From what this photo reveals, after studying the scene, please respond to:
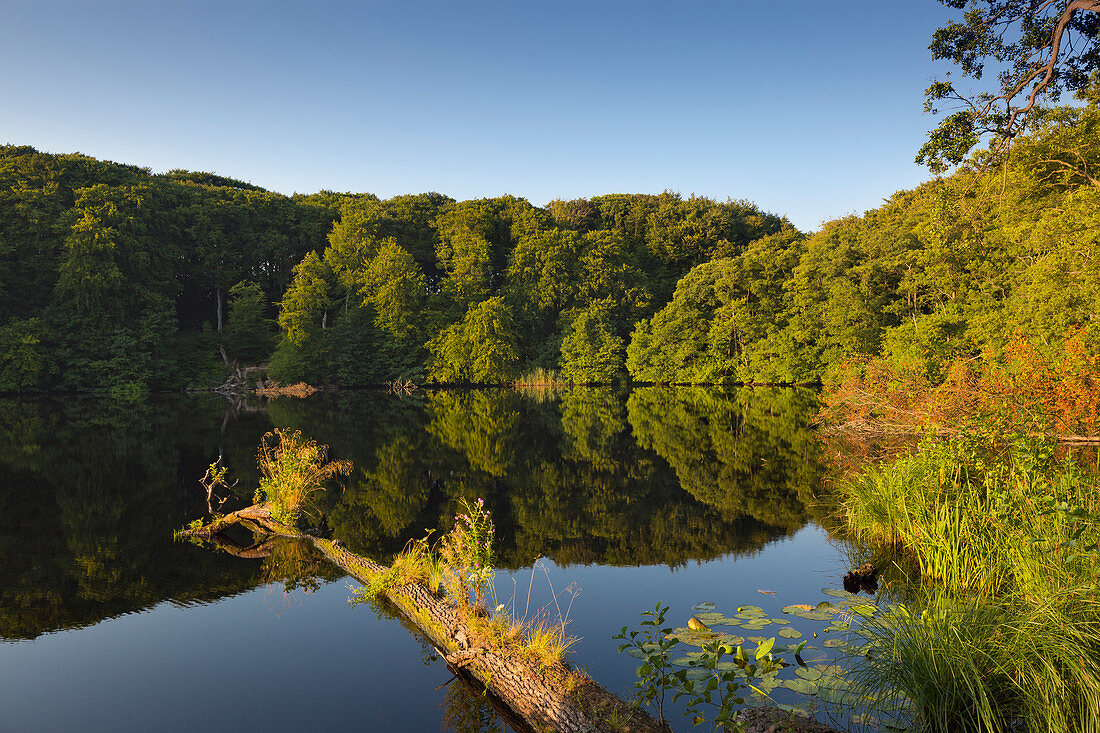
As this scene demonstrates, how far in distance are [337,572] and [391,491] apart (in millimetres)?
4436

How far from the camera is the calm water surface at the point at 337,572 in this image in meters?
5.43

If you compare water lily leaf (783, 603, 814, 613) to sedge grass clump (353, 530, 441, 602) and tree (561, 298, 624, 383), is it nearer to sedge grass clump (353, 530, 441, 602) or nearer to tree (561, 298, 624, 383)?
sedge grass clump (353, 530, 441, 602)

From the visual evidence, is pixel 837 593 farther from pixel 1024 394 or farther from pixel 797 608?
pixel 1024 394

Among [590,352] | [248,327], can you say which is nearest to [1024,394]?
[590,352]

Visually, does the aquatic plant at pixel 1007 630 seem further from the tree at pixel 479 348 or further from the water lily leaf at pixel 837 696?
the tree at pixel 479 348

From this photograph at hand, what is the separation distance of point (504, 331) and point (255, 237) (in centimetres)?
2364

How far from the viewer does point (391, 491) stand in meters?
12.9

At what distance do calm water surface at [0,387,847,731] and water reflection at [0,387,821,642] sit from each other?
0.21 ft

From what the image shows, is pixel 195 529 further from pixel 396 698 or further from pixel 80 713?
pixel 396 698

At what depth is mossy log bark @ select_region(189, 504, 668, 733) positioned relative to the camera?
4.40 metres

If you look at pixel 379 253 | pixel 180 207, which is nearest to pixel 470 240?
pixel 379 253

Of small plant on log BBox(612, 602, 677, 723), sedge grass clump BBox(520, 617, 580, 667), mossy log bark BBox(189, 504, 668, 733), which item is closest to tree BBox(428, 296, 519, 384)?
mossy log bark BBox(189, 504, 668, 733)

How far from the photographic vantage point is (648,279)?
191 ft

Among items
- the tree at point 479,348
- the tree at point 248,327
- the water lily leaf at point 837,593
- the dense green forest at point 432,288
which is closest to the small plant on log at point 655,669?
the water lily leaf at point 837,593
